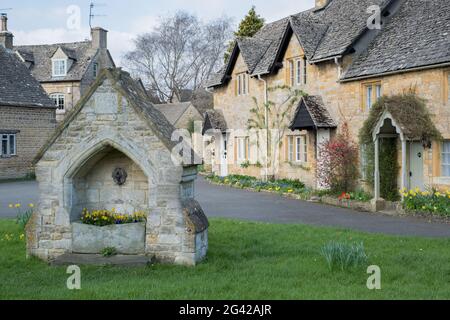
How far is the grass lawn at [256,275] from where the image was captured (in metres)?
7.28

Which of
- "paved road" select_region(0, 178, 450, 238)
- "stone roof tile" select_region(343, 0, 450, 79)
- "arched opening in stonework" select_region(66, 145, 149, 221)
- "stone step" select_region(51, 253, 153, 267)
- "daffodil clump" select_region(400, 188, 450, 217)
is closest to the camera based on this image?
"stone step" select_region(51, 253, 153, 267)

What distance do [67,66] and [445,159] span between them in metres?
35.4

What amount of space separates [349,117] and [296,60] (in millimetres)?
4706

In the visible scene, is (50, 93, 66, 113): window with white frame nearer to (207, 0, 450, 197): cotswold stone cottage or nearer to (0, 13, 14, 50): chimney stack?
(0, 13, 14, 50): chimney stack

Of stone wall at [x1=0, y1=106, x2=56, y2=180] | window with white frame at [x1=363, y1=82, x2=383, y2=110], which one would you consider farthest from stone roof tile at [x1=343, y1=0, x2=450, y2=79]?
stone wall at [x1=0, y1=106, x2=56, y2=180]

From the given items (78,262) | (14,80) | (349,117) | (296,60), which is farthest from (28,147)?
(78,262)

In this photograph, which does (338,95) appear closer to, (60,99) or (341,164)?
A: (341,164)

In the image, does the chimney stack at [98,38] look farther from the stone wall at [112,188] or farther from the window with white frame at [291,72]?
the stone wall at [112,188]

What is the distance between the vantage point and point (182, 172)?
9164 millimetres

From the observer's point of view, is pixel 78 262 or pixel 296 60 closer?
pixel 78 262

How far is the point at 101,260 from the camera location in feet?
30.3

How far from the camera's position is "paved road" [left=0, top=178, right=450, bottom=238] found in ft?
45.8

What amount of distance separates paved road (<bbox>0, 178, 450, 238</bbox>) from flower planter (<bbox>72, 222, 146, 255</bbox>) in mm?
6461
